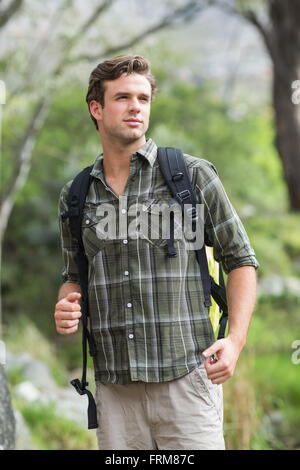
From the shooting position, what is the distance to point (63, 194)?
2.22 m

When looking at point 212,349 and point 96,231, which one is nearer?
point 212,349

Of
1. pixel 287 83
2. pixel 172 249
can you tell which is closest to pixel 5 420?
pixel 172 249

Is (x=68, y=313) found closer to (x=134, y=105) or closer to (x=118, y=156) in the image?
(x=118, y=156)

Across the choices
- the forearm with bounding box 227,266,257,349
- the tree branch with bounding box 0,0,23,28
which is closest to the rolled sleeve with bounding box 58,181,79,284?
the forearm with bounding box 227,266,257,349

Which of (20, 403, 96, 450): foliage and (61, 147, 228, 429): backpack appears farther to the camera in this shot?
(20, 403, 96, 450): foliage

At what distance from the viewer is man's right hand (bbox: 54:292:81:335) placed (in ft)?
6.48

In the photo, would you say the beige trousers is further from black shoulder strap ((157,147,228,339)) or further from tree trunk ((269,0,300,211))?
tree trunk ((269,0,300,211))

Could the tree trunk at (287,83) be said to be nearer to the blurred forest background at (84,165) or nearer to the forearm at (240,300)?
the blurred forest background at (84,165)

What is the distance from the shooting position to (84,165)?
→ 870cm

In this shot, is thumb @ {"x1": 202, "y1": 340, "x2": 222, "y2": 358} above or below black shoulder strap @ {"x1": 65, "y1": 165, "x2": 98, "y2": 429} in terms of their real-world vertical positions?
below

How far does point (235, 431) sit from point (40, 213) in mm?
7453

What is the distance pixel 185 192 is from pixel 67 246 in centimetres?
48

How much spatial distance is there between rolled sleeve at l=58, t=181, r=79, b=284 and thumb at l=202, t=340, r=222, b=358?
0.59 meters

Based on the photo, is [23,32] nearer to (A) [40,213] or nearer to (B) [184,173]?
(A) [40,213]
